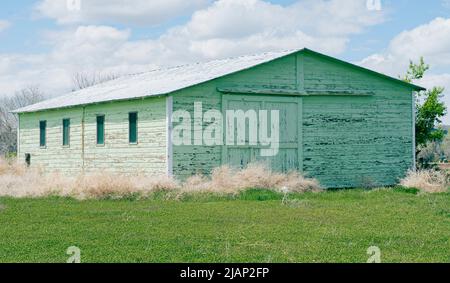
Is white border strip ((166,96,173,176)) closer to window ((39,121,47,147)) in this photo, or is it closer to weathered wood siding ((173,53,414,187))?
weathered wood siding ((173,53,414,187))

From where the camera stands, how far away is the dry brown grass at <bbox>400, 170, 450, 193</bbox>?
69.9 feet

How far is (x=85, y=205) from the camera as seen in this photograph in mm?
16719

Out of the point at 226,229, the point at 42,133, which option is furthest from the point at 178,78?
the point at 226,229

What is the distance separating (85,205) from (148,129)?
6.62m

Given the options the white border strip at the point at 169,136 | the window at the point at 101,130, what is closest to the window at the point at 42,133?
the window at the point at 101,130

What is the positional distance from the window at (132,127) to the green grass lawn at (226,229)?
596cm

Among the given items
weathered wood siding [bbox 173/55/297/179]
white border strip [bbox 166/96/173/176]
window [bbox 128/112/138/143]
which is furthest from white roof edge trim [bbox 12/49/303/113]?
window [bbox 128/112/138/143]

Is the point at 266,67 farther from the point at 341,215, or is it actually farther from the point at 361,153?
the point at 341,215

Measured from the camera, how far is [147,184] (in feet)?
64.5

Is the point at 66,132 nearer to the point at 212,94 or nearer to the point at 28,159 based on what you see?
the point at 28,159

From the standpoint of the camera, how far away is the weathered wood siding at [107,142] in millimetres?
22562

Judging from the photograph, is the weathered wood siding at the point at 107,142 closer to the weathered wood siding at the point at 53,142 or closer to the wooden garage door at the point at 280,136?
the weathered wood siding at the point at 53,142

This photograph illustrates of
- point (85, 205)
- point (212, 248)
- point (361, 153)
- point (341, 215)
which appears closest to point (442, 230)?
point (341, 215)

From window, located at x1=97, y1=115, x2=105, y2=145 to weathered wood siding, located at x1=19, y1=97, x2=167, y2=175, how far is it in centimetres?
21
